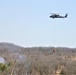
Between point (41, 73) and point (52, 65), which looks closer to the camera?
point (41, 73)

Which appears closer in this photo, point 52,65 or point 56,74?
point 56,74

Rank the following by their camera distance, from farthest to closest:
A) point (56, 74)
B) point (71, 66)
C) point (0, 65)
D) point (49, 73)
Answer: point (71, 66), point (56, 74), point (49, 73), point (0, 65)

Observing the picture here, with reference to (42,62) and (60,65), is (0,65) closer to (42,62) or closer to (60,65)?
(42,62)

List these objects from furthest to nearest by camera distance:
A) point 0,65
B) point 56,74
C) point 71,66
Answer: point 71,66 < point 56,74 < point 0,65

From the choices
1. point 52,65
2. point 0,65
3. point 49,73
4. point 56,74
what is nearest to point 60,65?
point 52,65

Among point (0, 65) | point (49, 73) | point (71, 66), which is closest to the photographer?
point (0, 65)

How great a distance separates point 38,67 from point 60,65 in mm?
6512

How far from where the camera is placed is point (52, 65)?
40.4 metres

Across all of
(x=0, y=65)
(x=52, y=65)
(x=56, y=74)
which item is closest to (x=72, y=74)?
(x=56, y=74)

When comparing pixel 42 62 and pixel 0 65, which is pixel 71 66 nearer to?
pixel 42 62

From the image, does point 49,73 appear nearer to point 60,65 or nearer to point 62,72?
point 62,72

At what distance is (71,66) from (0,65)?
10589 mm

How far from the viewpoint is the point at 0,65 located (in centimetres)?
3259

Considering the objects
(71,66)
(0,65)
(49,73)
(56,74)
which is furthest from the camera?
(71,66)
